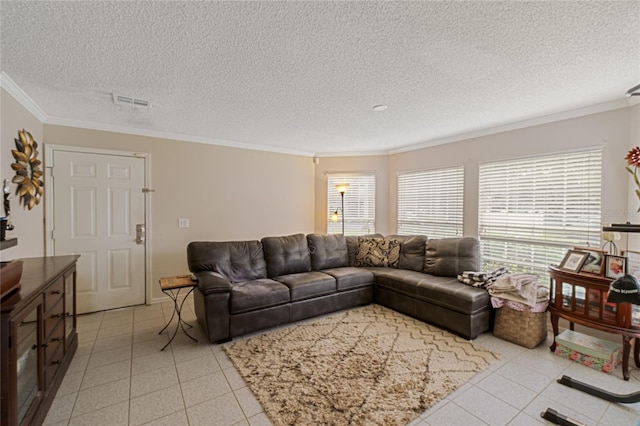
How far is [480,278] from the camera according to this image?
10.6 feet

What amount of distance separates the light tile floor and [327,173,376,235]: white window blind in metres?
2.87

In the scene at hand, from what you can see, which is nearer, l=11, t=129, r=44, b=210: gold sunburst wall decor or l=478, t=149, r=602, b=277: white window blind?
l=11, t=129, r=44, b=210: gold sunburst wall decor

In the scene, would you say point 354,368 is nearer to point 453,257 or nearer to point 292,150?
point 453,257

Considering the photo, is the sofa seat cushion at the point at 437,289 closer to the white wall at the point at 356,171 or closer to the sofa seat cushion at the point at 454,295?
the sofa seat cushion at the point at 454,295

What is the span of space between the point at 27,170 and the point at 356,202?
4447 mm

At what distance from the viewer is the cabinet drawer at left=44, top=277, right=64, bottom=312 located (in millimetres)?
1846

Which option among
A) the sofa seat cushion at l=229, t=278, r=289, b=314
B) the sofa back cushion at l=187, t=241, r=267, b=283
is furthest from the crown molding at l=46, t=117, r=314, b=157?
the sofa seat cushion at l=229, t=278, r=289, b=314

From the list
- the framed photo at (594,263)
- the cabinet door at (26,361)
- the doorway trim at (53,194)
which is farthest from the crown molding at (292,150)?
the cabinet door at (26,361)

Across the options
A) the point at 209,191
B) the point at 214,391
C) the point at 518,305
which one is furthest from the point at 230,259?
the point at 518,305

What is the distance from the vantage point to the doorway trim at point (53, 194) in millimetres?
3312

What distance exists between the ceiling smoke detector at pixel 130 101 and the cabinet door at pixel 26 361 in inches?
76.6

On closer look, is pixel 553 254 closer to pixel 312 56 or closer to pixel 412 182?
pixel 412 182

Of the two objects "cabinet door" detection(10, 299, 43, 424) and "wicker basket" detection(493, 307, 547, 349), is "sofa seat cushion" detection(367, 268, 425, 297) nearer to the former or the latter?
"wicker basket" detection(493, 307, 547, 349)

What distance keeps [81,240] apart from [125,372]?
81.4 inches
